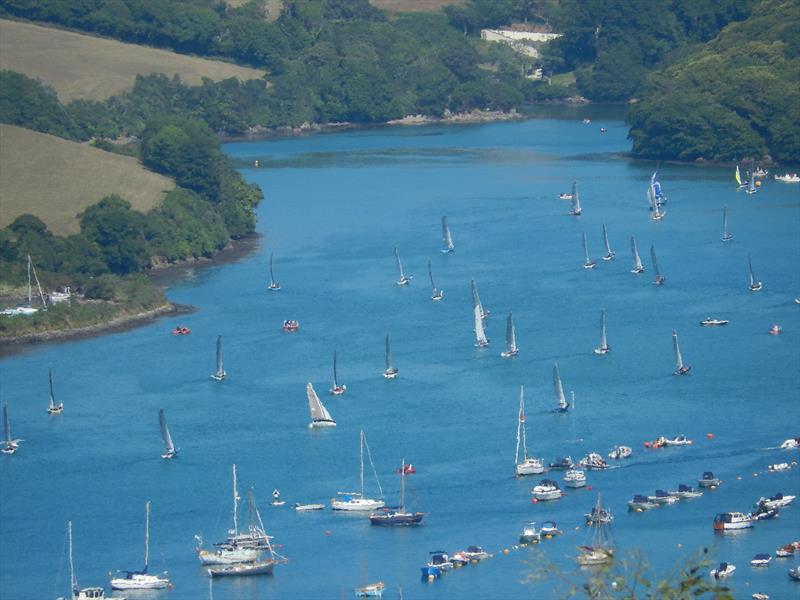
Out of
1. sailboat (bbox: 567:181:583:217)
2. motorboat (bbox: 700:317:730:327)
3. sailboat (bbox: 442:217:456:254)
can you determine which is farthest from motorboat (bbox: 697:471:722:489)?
sailboat (bbox: 567:181:583:217)

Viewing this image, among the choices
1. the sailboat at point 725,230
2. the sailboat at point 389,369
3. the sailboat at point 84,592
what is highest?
the sailboat at point 725,230

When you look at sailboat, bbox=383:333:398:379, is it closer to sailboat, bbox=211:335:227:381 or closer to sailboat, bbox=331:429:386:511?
sailboat, bbox=211:335:227:381

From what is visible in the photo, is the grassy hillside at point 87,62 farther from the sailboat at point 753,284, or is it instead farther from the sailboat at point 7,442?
the sailboat at point 7,442

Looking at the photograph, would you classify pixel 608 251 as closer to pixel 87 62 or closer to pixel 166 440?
pixel 166 440

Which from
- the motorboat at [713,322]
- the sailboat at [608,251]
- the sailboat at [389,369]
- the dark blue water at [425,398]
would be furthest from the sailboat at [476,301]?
the sailboat at [608,251]

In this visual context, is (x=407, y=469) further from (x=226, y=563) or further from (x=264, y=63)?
(x=264, y=63)

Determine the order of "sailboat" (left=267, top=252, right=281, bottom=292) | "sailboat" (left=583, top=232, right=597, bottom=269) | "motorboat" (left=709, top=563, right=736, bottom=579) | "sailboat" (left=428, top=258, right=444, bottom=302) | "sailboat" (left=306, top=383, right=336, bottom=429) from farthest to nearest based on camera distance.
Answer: "sailboat" (left=583, top=232, right=597, bottom=269), "sailboat" (left=267, top=252, right=281, bottom=292), "sailboat" (left=428, top=258, right=444, bottom=302), "sailboat" (left=306, top=383, right=336, bottom=429), "motorboat" (left=709, top=563, right=736, bottom=579)

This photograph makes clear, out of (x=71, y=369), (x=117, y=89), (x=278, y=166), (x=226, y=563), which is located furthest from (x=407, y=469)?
(x=117, y=89)
